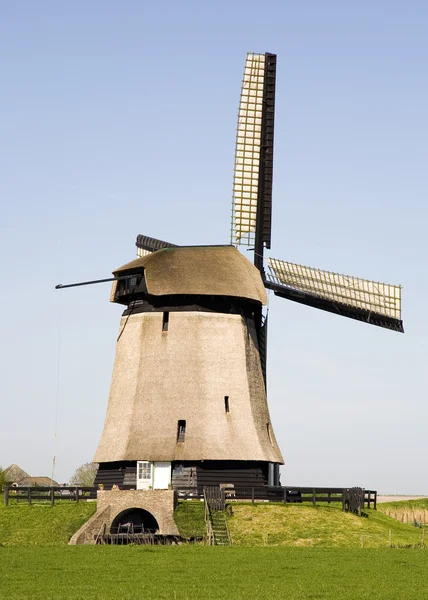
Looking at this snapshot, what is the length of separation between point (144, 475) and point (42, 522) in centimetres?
437

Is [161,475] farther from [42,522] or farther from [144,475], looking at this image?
[42,522]

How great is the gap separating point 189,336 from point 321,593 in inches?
827

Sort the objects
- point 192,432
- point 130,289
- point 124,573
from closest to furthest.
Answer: point 124,573 < point 192,432 < point 130,289

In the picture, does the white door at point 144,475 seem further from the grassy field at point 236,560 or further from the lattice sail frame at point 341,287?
the lattice sail frame at point 341,287

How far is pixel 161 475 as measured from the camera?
46062mm

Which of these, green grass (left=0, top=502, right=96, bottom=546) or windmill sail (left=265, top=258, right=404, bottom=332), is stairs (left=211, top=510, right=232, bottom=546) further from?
windmill sail (left=265, top=258, right=404, bottom=332)

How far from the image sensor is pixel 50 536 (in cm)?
→ 4409

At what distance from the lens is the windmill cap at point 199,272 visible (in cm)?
4753

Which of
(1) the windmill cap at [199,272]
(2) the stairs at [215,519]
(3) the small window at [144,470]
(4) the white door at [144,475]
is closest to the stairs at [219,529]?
(2) the stairs at [215,519]

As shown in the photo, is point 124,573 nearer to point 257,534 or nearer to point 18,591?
point 18,591

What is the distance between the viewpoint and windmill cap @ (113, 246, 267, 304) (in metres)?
47.5

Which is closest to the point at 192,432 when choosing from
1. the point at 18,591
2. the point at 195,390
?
the point at 195,390

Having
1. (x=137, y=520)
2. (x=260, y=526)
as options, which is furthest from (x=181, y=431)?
(x=260, y=526)

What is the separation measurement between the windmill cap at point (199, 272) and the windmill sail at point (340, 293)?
1.59 m
